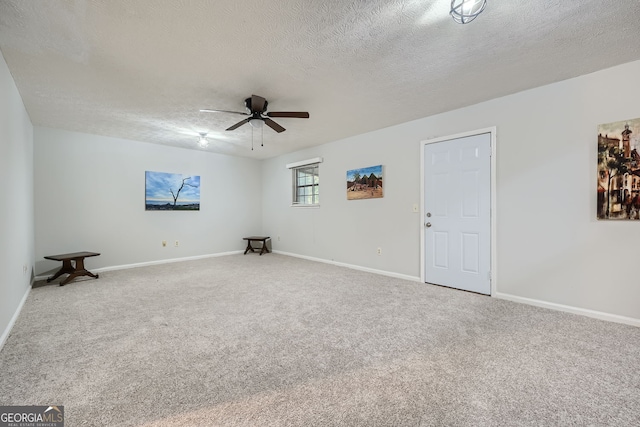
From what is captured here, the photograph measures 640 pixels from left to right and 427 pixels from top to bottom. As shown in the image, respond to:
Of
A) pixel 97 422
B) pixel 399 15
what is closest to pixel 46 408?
pixel 97 422

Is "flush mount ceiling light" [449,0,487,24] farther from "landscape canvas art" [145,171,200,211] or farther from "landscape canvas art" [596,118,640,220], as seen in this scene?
"landscape canvas art" [145,171,200,211]

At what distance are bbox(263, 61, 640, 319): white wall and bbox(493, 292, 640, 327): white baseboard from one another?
0.03 metres

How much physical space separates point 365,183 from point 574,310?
312cm

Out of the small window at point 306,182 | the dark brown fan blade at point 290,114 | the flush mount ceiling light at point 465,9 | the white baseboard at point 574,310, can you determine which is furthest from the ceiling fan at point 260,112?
the white baseboard at point 574,310

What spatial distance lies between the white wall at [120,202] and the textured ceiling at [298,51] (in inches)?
46.0

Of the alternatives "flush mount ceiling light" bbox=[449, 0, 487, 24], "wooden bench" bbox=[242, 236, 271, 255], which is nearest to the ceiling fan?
"flush mount ceiling light" bbox=[449, 0, 487, 24]

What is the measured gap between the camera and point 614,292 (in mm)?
2605

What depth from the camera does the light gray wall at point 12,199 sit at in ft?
7.68

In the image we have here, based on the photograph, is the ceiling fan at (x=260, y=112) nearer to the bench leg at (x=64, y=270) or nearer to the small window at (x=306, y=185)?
the small window at (x=306, y=185)

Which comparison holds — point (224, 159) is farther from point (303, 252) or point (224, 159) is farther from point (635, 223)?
point (635, 223)

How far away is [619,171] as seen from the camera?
257 cm

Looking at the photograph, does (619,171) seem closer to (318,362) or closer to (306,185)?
(318,362)

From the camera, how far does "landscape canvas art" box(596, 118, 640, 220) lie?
8.23ft

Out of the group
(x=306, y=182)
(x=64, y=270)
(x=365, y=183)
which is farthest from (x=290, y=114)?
(x=64, y=270)
